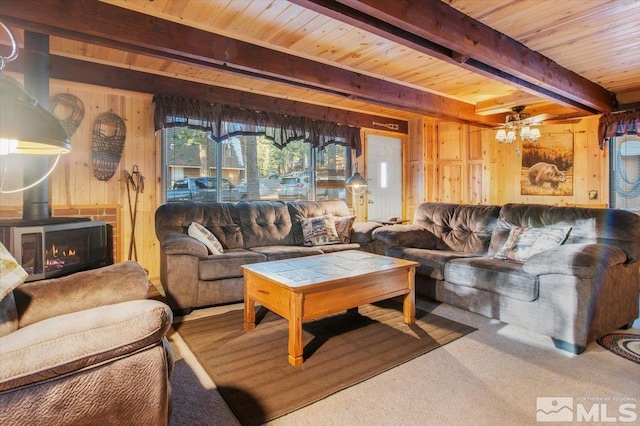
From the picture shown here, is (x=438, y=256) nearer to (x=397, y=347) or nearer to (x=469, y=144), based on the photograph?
(x=397, y=347)

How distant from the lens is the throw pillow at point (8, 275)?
4.37ft

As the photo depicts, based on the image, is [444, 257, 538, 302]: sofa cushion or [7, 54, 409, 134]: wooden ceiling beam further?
[7, 54, 409, 134]: wooden ceiling beam

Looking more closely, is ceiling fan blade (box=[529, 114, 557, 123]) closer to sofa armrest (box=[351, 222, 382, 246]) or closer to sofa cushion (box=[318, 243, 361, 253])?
sofa armrest (box=[351, 222, 382, 246])

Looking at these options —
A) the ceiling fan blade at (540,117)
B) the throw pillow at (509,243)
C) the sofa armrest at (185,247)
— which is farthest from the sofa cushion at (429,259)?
the ceiling fan blade at (540,117)

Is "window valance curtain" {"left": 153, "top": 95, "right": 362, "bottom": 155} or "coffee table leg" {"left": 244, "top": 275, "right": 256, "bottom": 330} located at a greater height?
"window valance curtain" {"left": 153, "top": 95, "right": 362, "bottom": 155}

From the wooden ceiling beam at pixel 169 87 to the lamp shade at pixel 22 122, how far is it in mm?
2413

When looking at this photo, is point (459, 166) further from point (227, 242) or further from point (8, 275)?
point (8, 275)

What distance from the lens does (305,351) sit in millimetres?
→ 2398

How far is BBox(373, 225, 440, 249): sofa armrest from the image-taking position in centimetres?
387

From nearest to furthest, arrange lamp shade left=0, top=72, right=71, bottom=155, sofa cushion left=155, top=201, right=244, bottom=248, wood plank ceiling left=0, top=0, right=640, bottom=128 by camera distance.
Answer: lamp shade left=0, top=72, right=71, bottom=155 < wood plank ceiling left=0, top=0, right=640, bottom=128 < sofa cushion left=155, top=201, right=244, bottom=248

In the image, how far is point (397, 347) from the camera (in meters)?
2.45

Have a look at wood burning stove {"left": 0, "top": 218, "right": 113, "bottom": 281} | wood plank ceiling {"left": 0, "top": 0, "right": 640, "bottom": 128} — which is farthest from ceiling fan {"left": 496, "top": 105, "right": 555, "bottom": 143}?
wood burning stove {"left": 0, "top": 218, "right": 113, "bottom": 281}

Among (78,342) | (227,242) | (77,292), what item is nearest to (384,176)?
(227,242)

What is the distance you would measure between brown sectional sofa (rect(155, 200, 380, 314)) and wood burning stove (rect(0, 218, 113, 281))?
569 mm
